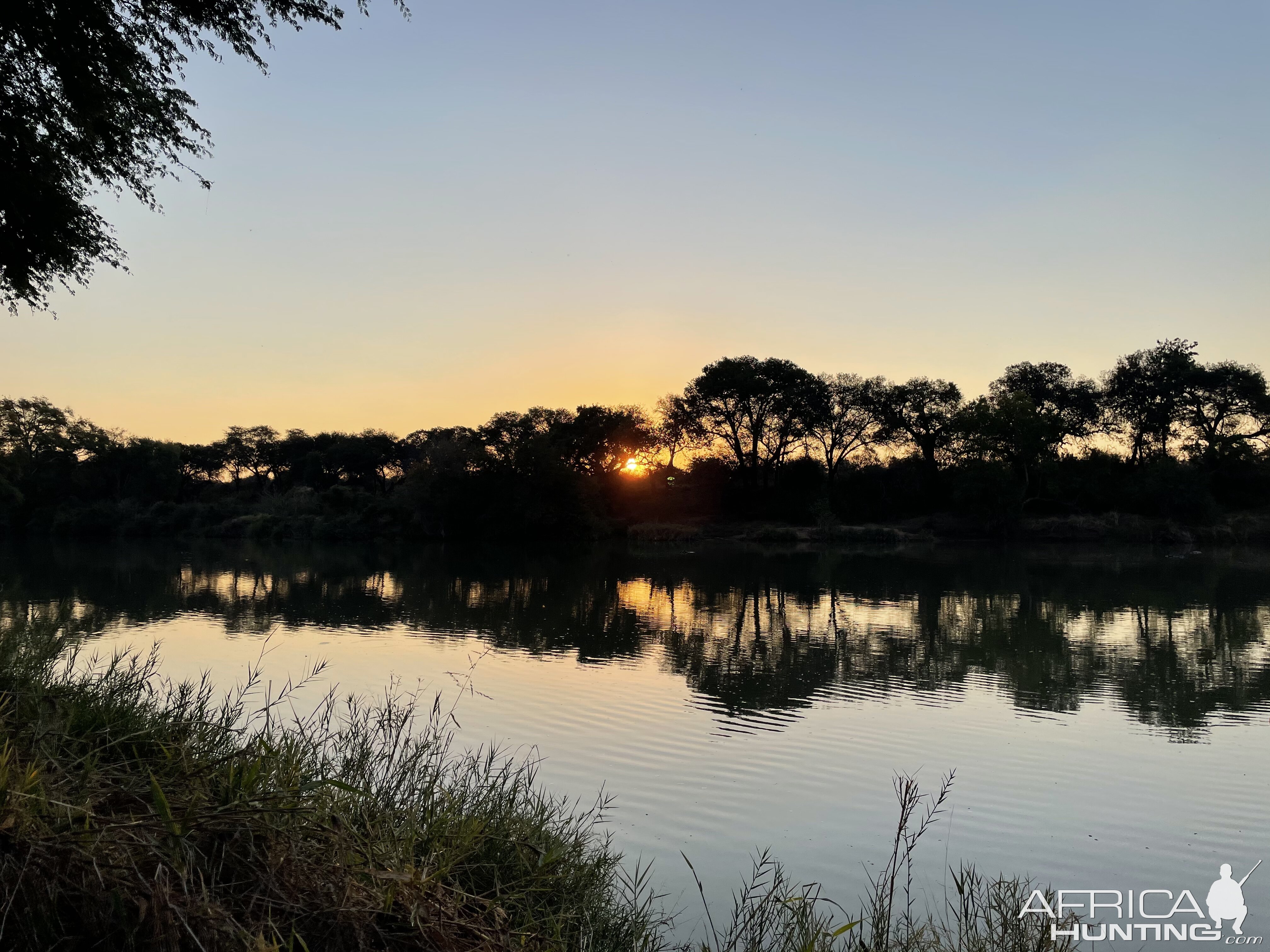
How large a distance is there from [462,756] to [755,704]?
4.60m

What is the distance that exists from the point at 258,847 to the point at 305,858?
16cm

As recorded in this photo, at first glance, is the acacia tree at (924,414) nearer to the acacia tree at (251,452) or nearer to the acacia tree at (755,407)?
the acacia tree at (755,407)

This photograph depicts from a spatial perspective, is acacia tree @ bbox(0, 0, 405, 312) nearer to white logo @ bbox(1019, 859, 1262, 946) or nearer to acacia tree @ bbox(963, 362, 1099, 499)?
white logo @ bbox(1019, 859, 1262, 946)

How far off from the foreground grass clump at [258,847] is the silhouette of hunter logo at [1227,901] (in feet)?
12.0

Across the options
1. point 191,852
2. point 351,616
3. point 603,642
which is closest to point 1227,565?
point 603,642

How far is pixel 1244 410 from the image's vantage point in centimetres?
5541

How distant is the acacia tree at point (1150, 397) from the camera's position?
56250mm

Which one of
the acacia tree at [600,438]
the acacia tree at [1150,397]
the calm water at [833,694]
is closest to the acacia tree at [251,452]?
the acacia tree at [600,438]

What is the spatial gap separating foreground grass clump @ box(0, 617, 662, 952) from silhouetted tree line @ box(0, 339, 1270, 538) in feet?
164

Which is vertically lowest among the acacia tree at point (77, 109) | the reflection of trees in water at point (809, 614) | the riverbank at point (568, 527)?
the reflection of trees in water at point (809, 614)

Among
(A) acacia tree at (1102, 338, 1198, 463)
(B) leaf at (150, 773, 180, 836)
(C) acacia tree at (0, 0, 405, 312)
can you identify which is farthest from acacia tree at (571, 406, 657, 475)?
(B) leaf at (150, 773, 180, 836)

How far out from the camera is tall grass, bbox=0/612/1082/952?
2.50 m

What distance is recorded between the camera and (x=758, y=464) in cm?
6619

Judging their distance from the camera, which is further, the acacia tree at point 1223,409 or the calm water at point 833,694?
the acacia tree at point 1223,409
